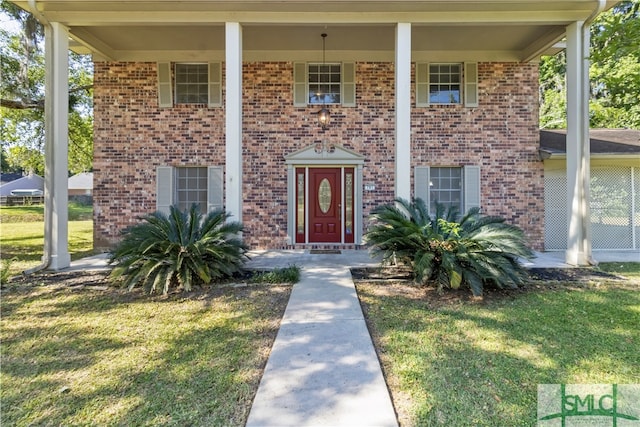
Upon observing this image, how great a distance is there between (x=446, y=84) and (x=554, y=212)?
4.11 metres

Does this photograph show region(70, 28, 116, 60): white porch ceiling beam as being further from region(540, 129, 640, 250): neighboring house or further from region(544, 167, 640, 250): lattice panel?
region(544, 167, 640, 250): lattice panel

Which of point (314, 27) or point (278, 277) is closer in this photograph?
point (278, 277)

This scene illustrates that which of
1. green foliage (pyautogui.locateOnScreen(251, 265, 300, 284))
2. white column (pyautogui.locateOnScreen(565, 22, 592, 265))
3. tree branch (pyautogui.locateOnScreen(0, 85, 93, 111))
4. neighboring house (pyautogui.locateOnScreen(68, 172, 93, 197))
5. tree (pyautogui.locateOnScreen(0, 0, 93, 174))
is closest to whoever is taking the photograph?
green foliage (pyautogui.locateOnScreen(251, 265, 300, 284))

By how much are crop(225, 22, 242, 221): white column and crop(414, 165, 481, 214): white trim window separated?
14.7 feet

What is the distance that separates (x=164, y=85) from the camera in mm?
8641

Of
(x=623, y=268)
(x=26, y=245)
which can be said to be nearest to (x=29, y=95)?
(x=26, y=245)

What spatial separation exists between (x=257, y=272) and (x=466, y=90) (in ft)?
21.8

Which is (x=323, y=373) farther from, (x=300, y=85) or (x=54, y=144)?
(x=300, y=85)

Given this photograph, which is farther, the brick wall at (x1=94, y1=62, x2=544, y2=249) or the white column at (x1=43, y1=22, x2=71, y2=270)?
the brick wall at (x1=94, y1=62, x2=544, y2=249)

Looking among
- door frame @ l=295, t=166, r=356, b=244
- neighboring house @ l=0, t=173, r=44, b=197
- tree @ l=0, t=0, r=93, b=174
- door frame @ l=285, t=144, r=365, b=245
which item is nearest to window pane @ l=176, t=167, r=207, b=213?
door frame @ l=285, t=144, r=365, b=245

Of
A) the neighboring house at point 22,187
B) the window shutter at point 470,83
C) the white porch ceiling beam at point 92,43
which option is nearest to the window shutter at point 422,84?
the window shutter at point 470,83

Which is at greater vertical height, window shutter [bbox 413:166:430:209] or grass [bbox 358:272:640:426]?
window shutter [bbox 413:166:430:209]

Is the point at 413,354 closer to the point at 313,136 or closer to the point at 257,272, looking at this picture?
the point at 257,272

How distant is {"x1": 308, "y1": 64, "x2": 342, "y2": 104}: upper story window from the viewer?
885 centimetres
